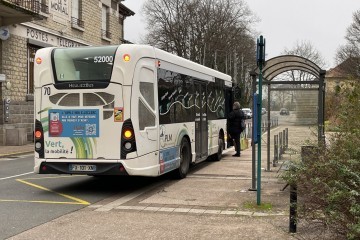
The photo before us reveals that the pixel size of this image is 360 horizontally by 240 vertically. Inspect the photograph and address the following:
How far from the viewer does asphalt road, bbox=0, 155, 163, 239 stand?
6761mm

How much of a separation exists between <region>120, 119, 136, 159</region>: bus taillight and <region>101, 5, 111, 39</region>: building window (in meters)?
23.7

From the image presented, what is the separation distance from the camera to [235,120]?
15422 mm

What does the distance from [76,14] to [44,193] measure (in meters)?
→ 20.2

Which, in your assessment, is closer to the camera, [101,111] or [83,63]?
[101,111]

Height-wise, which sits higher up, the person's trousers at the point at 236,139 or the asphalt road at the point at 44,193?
the person's trousers at the point at 236,139

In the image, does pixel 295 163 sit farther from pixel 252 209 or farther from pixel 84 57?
pixel 84 57

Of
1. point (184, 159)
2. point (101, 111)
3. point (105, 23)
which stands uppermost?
point (105, 23)

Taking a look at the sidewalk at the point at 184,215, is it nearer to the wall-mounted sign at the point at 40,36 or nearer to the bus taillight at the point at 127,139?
the bus taillight at the point at 127,139

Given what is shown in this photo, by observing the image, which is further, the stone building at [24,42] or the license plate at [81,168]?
the stone building at [24,42]

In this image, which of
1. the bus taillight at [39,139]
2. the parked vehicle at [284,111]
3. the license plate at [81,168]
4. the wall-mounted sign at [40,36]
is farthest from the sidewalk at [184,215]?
the wall-mounted sign at [40,36]

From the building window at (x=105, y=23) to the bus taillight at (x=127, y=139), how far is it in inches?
932

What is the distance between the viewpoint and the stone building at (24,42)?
20.3 metres

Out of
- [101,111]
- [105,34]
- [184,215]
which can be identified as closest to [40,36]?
[105,34]

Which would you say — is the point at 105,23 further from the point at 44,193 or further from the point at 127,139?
the point at 127,139
